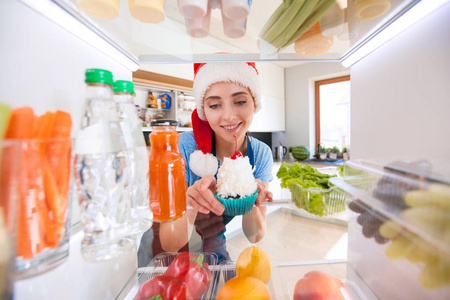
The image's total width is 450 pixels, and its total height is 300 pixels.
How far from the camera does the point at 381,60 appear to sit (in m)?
0.52

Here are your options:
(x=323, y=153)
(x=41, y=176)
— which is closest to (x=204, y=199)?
(x=41, y=176)

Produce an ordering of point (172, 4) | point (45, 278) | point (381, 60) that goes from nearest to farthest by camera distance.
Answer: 1. point (45, 278)
2. point (172, 4)
3. point (381, 60)

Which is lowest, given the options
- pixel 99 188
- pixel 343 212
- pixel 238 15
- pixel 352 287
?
pixel 352 287

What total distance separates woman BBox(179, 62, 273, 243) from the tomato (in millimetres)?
174

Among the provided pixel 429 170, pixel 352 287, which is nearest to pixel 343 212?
pixel 352 287

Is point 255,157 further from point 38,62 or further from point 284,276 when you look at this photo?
point 38,62

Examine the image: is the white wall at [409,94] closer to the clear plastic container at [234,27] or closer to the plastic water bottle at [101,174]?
the clear plastic container at [234,27]

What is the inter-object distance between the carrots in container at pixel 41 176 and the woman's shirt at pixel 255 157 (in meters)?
0.91

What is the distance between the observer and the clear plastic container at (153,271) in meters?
0.48

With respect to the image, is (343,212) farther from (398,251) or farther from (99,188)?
(99,188)

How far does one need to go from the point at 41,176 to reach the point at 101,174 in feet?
0.31

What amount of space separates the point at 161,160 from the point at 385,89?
1.92 ft

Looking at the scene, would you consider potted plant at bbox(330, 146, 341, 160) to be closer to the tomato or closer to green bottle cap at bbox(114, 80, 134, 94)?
the tomato

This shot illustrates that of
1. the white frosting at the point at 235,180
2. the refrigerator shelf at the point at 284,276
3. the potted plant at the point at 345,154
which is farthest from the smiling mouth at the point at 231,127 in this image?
the potted plant at the point at 345,154
